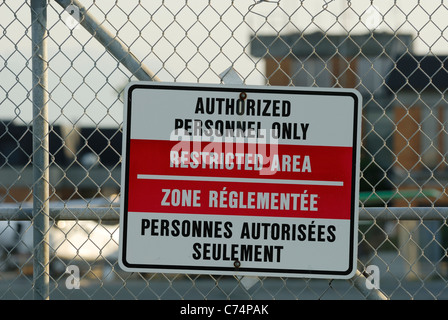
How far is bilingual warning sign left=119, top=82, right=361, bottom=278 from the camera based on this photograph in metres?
2.18

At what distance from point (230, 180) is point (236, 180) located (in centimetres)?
2

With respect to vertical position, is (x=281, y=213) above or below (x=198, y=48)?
below

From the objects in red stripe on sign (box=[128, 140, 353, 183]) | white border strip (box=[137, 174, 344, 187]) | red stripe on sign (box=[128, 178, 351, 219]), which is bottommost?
red stripe on sign (box=[128, 178, 351, 219])

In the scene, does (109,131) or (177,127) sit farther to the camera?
(109,131)

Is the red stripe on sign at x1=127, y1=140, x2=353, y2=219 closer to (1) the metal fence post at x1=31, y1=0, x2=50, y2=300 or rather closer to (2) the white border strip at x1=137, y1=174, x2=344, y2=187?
(2) the white border strip at x1=137, y1=174, x2=344, y2=187

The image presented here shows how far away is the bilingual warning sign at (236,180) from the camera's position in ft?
7.14

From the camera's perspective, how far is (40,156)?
7.68 feet

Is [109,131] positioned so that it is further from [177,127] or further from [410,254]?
[177,127]

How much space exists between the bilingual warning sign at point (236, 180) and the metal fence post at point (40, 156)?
15.6 inches

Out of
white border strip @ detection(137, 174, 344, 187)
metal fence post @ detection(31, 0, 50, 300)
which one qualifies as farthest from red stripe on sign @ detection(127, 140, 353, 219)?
metal fence post @ detection(31, 0, 50, 300)

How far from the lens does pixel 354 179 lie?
2201 mm
